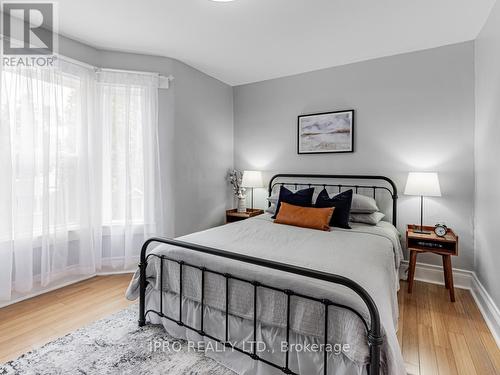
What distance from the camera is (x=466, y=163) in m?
2.92

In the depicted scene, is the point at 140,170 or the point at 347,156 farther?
the point at 347,156

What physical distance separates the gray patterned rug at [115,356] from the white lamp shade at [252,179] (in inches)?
92.1

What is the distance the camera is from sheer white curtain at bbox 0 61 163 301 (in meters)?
2.50

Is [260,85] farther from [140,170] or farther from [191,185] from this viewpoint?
[140,170]

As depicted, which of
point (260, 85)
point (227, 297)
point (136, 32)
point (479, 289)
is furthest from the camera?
point (260, 85)

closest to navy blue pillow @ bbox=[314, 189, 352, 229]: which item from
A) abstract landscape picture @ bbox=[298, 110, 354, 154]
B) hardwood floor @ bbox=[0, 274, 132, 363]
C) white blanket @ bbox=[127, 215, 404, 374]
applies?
white blanket @ bbox=[127, 215, 404, 374]

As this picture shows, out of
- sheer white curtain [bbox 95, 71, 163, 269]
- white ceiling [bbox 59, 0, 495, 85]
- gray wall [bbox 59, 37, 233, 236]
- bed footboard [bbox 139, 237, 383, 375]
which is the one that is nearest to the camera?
bed footboard [bbox 139, 237, 383, 375]

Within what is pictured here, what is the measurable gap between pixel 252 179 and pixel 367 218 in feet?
5.59

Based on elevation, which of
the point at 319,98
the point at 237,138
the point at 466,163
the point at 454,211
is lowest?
the point at 454,211

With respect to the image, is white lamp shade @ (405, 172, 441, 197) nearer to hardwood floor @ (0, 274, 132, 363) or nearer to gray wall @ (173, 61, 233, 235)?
gray wall @ (173, 61, 233, 235)

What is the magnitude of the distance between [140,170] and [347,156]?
2.67m

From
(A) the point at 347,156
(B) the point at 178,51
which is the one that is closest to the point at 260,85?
(B) the point at 178,51

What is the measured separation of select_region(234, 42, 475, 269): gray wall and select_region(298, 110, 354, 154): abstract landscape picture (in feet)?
0.29

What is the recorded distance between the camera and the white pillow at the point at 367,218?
2.96 meters
